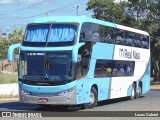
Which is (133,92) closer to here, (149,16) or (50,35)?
(50,35)

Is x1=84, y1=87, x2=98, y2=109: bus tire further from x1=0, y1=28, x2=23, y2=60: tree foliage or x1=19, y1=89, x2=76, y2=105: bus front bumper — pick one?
x1=0, y1=28, x2=23, y2=60: tree foliage

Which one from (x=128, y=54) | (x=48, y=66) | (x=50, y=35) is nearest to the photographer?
(x=48, y=66)

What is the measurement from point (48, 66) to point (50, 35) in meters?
1.40

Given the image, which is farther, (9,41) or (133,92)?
(9,41)

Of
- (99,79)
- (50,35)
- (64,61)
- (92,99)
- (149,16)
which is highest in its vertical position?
(149,16)

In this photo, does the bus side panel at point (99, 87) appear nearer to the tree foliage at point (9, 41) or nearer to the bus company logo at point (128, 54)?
the bus company logo at point (128, 54)

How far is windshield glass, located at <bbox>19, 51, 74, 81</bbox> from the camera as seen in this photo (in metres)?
18.5

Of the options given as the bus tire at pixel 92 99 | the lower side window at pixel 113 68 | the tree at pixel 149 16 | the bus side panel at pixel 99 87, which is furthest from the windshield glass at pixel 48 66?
the tree at pixel 149 16

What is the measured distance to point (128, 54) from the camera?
81.4 ft

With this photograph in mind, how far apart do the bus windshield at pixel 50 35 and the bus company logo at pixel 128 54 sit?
527cm

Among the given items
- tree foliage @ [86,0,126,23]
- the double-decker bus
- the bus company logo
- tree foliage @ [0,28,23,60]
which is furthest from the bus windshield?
tree foliage @ [0,28,23,60]

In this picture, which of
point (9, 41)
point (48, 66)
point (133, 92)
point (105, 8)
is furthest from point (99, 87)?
point (9, 41)

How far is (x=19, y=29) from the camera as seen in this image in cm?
7462

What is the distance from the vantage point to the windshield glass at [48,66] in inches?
728
